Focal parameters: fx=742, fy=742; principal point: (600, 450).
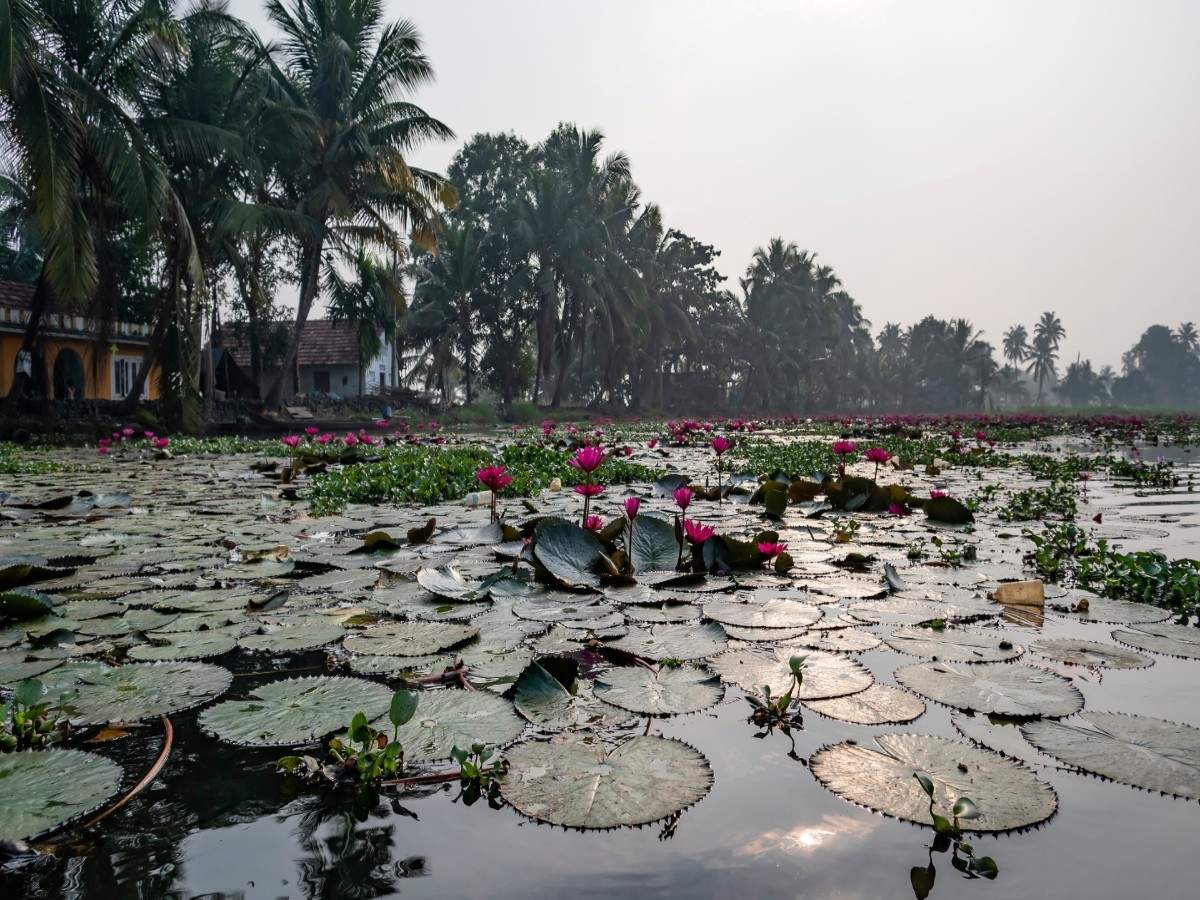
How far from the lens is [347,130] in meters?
17.7

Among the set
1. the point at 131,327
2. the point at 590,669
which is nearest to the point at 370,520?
the point at 590,669

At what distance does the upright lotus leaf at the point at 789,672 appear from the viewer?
5.34ft

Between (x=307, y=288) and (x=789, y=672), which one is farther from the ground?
(x=307, y=288)

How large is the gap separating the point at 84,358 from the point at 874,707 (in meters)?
24.7

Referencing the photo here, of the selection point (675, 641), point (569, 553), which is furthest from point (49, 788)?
point (569, 553)

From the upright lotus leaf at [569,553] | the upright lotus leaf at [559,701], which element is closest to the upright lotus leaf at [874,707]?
the upright lotus leaf at [559,701]

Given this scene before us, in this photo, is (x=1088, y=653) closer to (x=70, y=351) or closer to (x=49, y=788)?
(x=49, y=788)

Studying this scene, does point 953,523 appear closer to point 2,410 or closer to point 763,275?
point 2,410

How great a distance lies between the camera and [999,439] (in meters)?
12.6

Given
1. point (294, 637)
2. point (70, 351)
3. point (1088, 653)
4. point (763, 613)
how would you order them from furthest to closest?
point (70, 351) < point (763, 613) < point (294, 637) < point (1088, 653)

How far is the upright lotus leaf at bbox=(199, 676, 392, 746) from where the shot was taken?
1395 millimetres

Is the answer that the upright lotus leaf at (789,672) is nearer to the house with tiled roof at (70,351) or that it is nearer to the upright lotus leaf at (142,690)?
the upright lotus leaf at (142,690)

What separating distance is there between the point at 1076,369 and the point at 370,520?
107663 millimetres

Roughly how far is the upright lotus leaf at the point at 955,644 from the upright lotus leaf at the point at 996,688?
0.05 m
